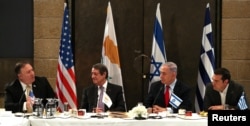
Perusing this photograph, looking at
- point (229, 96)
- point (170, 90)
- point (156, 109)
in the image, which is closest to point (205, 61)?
point (170, 90)

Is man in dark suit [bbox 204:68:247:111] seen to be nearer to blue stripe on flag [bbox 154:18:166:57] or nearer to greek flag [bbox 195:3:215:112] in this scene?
greek flag [bbox 195:3:215:112]

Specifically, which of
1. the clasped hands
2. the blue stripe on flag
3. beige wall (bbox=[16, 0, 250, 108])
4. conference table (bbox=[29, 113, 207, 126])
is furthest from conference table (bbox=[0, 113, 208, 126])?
beige wall (bbox=[16, 0, 250, 108])

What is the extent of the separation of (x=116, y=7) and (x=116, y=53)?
749mm

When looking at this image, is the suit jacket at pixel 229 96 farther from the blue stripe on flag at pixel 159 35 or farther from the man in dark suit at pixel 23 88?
the man in dark suit at pixel 23 88

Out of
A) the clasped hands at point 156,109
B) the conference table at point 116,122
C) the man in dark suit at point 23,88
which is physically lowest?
the conference table at point 116,122

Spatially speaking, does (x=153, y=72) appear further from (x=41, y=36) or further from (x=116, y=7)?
(x=41, y=36)

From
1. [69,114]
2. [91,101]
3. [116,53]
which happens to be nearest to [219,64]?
Result: [116,53]

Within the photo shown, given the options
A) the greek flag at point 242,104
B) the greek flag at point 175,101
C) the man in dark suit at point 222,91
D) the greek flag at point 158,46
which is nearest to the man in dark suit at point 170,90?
the man in dark suit at point 222,91

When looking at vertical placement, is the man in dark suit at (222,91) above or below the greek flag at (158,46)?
below

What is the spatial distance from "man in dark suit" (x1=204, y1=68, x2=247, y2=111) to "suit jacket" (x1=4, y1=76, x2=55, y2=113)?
188 cm

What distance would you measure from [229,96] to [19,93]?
7.74 feet

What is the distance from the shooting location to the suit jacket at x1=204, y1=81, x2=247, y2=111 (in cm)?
528

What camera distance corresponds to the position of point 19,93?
550 cm

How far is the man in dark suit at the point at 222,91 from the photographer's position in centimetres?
523
